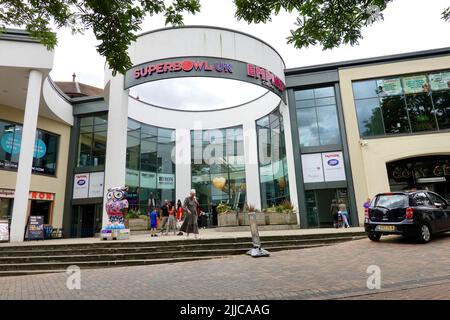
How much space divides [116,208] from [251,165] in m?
14.0

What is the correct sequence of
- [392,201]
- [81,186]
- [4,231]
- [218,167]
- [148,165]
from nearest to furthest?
[392,201]
[4,231]
[81,186]
[148,165]
[218,167]

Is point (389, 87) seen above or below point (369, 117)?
above

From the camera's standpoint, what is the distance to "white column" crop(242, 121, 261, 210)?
24.1 metres

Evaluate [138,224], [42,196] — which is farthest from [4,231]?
[138,224]

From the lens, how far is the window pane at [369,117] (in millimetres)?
17578

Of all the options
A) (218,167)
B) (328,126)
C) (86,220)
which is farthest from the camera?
(218,167)

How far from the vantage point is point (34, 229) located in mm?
14203

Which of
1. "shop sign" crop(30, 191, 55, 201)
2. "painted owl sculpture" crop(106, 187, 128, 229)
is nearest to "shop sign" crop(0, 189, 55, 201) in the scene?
"shop sign" crop(30, 191, 55, 201)

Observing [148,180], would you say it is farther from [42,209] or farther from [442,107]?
[442,107]

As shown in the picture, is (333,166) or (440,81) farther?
(333,166)

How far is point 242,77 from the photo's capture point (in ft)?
53.1

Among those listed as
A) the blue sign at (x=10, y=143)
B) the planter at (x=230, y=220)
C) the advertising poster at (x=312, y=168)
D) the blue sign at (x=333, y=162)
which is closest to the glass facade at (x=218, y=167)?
the planter at (x=230, y=220)

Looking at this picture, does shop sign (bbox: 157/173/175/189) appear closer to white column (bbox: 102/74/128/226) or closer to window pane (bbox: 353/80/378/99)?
white column (bbox: 102/74/128/226)
